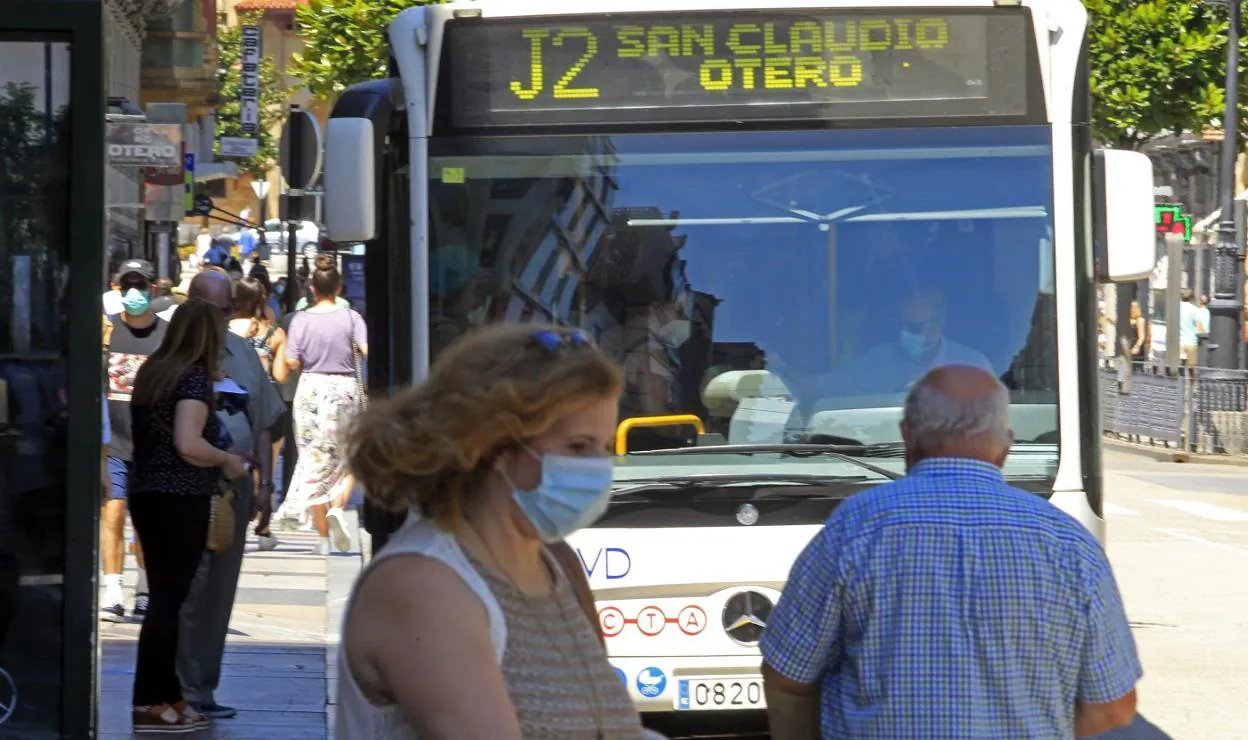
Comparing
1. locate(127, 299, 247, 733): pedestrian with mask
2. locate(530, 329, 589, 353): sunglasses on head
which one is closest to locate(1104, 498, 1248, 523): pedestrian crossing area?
locate(127, 299, 247, 733): pedestrian with mask

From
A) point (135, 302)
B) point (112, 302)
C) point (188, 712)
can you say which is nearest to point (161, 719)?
point (188, 712)

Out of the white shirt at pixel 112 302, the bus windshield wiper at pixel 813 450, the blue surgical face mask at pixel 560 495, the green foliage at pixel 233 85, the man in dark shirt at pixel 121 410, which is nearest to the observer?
the blue surgical face mask at pixel 560 495

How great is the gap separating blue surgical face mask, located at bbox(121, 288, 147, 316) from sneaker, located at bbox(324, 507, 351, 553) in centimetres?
276

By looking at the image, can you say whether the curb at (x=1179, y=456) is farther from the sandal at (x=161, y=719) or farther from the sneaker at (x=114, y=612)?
the sandal at (x=161, y=719)

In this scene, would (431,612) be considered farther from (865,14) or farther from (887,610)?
(865,14)

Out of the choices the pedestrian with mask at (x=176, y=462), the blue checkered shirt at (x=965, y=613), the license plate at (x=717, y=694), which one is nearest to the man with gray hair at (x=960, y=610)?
Answer: the blue checkered shirt at (x=965, y=613)

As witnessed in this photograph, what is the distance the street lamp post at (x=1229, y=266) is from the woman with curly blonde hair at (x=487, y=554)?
2218 cm

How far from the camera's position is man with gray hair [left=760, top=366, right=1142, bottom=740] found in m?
3.50

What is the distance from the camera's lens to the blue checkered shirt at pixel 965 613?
3498mm

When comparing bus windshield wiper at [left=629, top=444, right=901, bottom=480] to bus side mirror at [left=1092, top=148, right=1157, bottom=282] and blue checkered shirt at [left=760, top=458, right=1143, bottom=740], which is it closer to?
bus side mirror at [left=1092, top=148, right=1157, bottom=282]

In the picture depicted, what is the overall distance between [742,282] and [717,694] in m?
1.29

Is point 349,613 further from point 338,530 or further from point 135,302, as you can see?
point 338,530

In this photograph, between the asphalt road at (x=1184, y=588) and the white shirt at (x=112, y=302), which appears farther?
the white shirt at (x=112, y=302)

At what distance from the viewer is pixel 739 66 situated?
20.8ft
